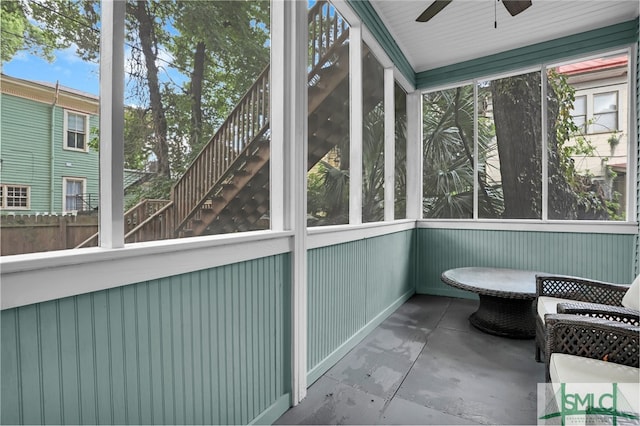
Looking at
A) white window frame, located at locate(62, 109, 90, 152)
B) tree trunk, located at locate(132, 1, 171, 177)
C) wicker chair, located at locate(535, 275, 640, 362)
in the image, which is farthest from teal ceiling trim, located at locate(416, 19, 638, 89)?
white window frame, located at locate(62, 109, 90, 152)

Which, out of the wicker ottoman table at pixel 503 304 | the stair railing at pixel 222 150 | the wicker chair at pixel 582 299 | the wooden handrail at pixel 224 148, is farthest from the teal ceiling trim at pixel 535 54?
the wooden handrail at pixel 224 148

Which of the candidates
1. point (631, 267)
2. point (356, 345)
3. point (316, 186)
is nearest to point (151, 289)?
point (316, 186)

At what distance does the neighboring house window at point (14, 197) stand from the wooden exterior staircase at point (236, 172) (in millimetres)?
328

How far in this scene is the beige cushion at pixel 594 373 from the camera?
132 cm

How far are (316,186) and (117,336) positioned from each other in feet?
5.82

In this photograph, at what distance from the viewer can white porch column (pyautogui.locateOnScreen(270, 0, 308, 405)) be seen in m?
1.91

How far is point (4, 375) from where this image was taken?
0.84m

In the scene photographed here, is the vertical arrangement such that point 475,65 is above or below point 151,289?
above

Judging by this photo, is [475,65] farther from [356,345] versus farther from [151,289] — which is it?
[151,289]

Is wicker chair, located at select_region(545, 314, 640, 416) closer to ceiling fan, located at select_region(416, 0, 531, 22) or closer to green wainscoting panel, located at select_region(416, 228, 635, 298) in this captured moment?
ceiling fan, located at select_region(416, 0, 531, 22)

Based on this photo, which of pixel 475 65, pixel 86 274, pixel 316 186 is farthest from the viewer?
pixel 475 65

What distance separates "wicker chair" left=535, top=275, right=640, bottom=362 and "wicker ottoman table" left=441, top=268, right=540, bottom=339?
194mm

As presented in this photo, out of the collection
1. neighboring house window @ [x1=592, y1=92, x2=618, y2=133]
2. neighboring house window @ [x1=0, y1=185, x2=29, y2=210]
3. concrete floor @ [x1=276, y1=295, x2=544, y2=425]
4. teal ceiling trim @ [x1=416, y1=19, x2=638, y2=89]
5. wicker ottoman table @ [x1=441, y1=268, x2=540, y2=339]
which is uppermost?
teal ceiling trim @ [x1=416, y1=19, x2=638, y2=89]

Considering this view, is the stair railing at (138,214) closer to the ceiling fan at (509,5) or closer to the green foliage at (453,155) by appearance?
the ceiling fan at (509,5)
